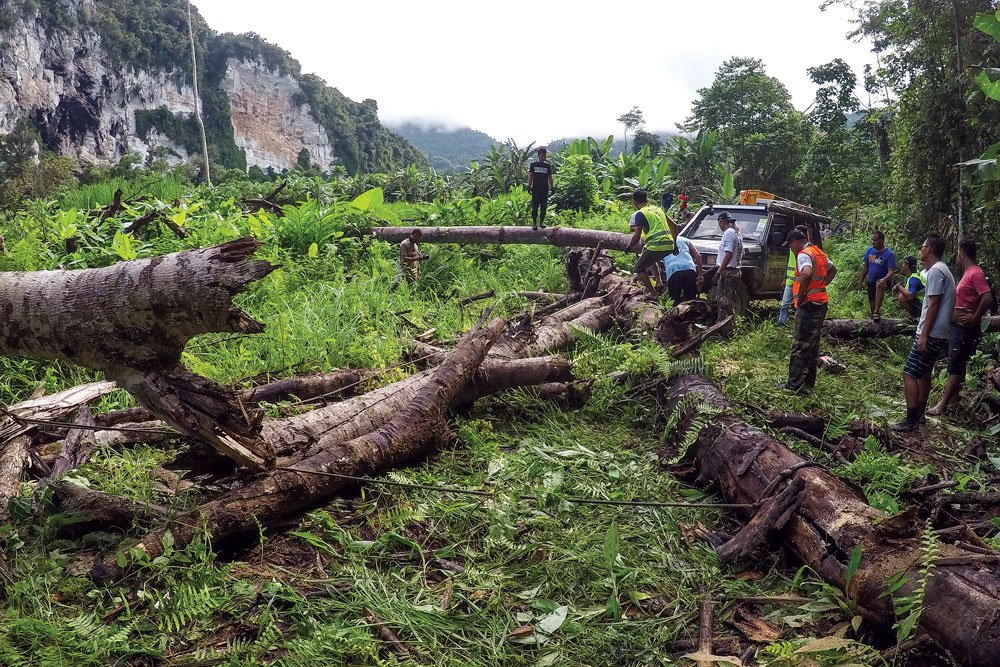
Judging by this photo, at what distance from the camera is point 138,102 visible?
69.7 metres

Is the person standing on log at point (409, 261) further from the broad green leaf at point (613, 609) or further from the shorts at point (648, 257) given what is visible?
the broad green leaf at point (613, 609)

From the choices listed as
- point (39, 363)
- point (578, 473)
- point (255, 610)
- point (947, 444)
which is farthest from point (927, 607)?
point (39, 363)

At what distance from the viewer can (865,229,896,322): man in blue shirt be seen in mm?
9336

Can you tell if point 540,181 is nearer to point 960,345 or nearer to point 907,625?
point 960,345

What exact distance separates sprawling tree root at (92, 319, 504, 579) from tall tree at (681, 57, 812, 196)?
3183cm

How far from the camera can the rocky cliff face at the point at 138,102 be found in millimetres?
58531

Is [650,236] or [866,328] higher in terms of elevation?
[650,236]

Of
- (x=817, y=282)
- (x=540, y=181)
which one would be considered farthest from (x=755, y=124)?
(x=817, y=282)

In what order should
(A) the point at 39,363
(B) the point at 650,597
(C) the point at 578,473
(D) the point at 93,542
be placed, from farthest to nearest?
(A) the point at 39,363 < (C) the point at 578,473 < (D) the point at 93,542 < (B) the point at 650,597

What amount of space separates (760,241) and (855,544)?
24.2 ft

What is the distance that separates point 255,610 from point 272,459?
0.86 meters

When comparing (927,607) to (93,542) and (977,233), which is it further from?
(977,233)

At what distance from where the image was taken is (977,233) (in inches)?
426

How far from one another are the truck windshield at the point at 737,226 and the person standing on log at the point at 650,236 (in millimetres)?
1020
